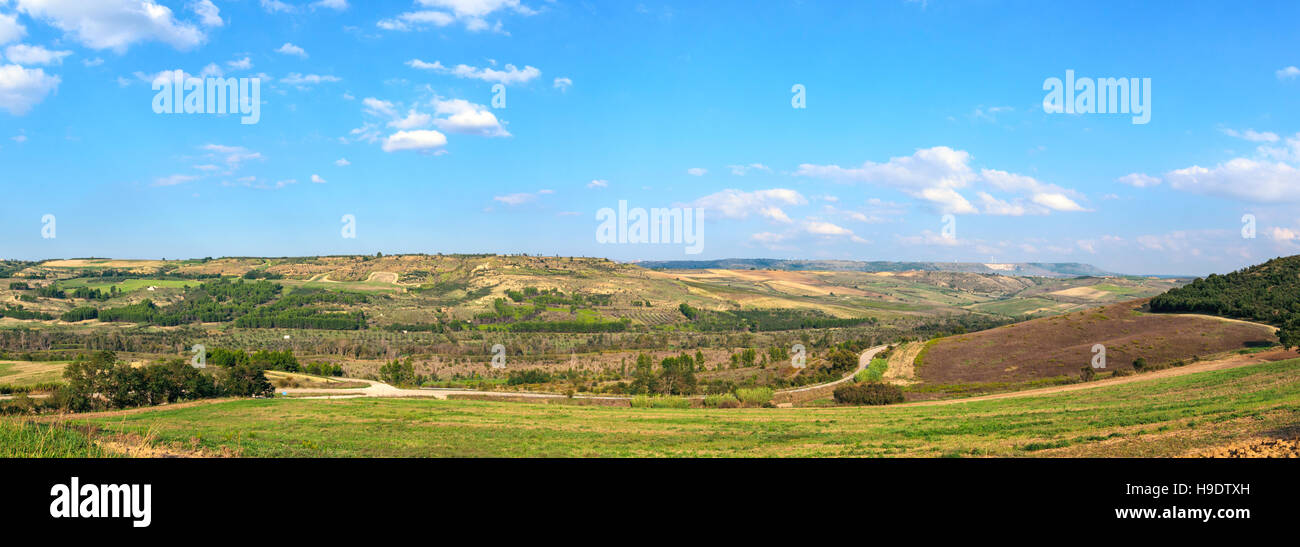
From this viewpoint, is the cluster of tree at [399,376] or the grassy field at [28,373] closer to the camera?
the grassy field at [28,373]

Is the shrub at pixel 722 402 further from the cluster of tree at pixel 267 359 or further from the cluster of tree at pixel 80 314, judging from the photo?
the cluster of tree at pixel 80 314

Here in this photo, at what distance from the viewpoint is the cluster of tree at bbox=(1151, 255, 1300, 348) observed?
81.6m

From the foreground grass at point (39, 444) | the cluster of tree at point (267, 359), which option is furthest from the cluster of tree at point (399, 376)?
the foreground grass at point (39, 444)

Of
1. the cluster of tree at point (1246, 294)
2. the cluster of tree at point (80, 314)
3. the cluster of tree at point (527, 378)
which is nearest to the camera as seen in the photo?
the cluster of tree at point (1246, 294)

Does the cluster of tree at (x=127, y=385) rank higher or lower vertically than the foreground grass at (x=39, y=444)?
lower

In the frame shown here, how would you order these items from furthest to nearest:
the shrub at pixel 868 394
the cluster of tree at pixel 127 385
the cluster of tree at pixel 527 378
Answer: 1. the cluster of tree at pixel 527 378
2. the shrub at pixel 868 394
3. the cluster of tree at pixel 127 385

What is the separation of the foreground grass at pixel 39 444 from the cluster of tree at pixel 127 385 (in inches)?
1857

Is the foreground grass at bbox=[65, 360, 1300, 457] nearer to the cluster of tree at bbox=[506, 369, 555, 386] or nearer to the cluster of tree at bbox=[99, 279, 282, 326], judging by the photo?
the cluster of tree at bbox=[506, 369, 555, 386]

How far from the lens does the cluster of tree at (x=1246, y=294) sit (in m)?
81.6

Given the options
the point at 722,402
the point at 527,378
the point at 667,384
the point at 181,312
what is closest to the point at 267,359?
the point at 527,378

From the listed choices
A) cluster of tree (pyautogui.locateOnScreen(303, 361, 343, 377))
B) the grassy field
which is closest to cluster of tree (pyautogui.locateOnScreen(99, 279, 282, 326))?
the grassy field

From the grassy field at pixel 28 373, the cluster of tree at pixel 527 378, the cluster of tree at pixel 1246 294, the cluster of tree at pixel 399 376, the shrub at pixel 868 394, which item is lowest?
the cluster of tree at pixel 527 378

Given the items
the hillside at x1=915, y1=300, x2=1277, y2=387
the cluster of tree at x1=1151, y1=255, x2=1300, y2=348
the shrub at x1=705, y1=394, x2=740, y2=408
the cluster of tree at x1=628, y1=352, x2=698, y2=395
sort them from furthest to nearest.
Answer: the cluster of tree at x1=1151, y1=255, x2=1300, y2=348
the cluster of tree at x1=628, y1=352, x2=698, y2=395
the hillside at x1=915, y1=300, x2=1277, y2=387
the shrub at x1=705, y1=394, x2=740, y2=408

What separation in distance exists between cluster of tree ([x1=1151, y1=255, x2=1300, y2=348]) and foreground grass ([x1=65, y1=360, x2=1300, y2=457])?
203 feet
